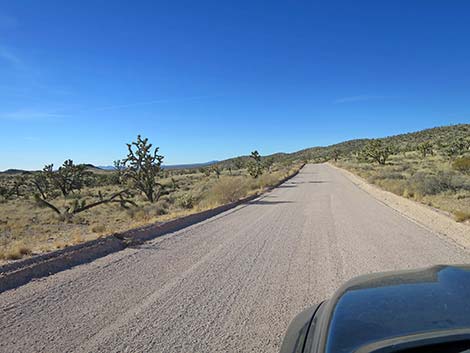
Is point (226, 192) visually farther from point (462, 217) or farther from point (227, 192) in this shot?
point (462, 217)

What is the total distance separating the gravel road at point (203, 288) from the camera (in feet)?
13.2

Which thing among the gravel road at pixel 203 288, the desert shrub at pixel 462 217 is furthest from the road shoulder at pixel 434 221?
the gravel road at pixel 203 288

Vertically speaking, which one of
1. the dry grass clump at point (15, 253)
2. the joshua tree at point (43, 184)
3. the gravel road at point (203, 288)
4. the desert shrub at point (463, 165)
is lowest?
the gravel road at point (203, 288)

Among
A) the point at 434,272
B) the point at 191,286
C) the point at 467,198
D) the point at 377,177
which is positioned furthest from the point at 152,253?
the point at 377,177

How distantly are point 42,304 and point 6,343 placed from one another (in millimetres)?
1205

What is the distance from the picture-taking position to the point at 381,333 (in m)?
1.90

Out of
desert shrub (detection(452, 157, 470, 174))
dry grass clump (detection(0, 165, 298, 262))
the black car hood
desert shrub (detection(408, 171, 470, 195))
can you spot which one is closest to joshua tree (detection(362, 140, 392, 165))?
desert shrub (detection(452, 157, 470, 174))

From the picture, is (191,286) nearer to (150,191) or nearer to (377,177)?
(150,191)

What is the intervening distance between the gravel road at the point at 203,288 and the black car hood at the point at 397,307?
5.39 feet

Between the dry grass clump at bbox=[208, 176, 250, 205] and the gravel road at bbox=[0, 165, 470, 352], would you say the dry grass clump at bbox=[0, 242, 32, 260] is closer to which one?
the gravel road at bbox=[0, 165, 470, 352]

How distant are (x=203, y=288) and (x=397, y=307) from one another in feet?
12.8

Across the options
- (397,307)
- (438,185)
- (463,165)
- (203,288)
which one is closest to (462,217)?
(203,288)

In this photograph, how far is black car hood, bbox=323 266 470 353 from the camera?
1905 millimetres

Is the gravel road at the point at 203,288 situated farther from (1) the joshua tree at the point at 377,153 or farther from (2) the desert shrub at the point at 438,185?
(1) the joshua tree at the point at 377,153
